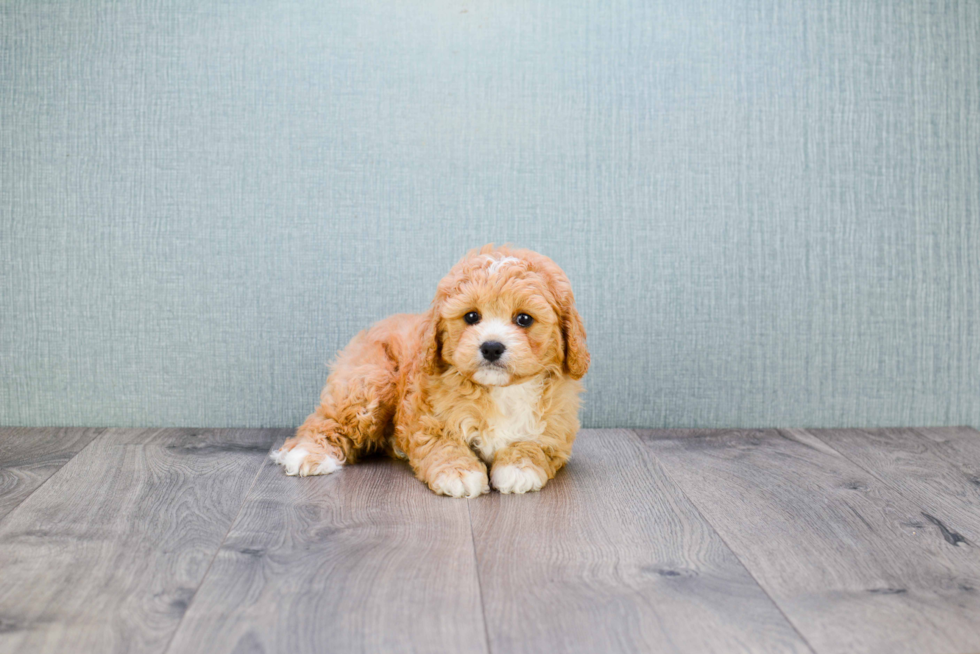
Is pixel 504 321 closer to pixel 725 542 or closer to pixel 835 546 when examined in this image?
pixel 725 542

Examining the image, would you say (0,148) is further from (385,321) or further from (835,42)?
(835,42)

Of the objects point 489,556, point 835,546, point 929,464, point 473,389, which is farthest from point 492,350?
point 929,464

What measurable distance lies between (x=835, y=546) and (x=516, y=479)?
68cm

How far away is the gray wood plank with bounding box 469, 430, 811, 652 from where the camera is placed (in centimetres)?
117

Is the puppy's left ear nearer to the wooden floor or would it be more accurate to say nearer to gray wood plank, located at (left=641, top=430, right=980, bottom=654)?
the wooden floor

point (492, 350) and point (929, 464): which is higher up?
point (492, 350)

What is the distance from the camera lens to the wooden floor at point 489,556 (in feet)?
3.85

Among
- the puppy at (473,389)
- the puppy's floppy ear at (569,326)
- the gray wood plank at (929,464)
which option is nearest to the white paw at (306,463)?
the puppy at (473,389)

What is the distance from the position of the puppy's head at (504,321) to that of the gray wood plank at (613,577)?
1.03ft

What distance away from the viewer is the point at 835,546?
60.1 inches

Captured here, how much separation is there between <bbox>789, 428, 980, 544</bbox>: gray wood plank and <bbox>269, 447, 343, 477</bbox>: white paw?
1421 mm

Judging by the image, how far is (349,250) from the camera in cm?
236

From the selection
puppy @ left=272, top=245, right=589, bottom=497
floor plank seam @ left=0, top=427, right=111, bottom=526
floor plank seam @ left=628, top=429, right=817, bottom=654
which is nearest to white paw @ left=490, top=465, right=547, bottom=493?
puppy @ left=272, top=245, right=589, bottom=497

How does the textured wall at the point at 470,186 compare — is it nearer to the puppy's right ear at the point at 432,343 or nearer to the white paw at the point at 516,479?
the puppy's right ear at the point at 432,343
